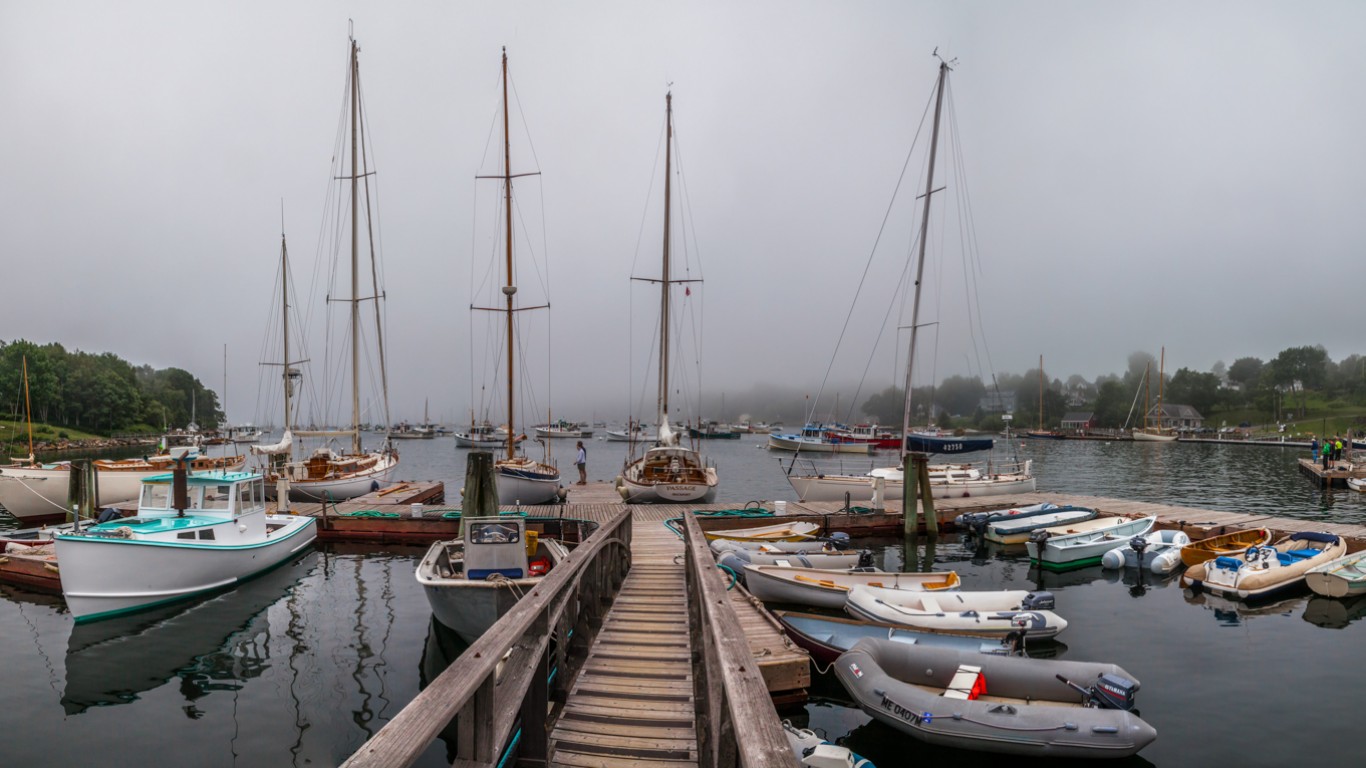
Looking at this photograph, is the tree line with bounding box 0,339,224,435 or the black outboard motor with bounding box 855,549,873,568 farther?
the tree line with bounding box 0,339,224,435

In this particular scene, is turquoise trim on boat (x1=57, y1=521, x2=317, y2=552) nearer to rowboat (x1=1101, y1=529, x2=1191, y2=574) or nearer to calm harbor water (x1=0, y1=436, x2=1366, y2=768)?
calm harbor water (x1=0, y1=436, x2=1366, y2=768)

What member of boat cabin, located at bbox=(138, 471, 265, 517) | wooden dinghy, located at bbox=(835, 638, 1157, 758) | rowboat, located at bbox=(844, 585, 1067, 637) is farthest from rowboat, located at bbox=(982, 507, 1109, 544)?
boat cabin, located at bbox=(138, 471, 265, 517)

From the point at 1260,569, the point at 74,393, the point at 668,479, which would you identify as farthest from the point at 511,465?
the point at 74,393

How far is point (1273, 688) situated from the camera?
37.8 feet

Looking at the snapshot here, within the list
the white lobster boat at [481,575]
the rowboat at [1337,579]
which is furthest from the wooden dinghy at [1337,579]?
the white lobster boat at [481,575]

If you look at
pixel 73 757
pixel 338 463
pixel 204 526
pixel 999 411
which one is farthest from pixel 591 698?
pixel 999 411

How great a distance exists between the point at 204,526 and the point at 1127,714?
63.7 feet

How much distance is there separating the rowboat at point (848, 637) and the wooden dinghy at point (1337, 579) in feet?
35.6

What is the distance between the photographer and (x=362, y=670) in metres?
12.3

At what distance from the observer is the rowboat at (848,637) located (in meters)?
11.6

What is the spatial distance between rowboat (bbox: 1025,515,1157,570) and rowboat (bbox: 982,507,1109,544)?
1.08 metres

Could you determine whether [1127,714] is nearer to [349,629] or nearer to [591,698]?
[591,698]

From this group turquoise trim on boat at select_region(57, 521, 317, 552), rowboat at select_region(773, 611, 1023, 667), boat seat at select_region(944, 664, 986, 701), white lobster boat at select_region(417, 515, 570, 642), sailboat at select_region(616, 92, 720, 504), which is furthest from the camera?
sailboat at select_region(616, 92, 720, 504)

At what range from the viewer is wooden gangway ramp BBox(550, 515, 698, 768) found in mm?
5594
